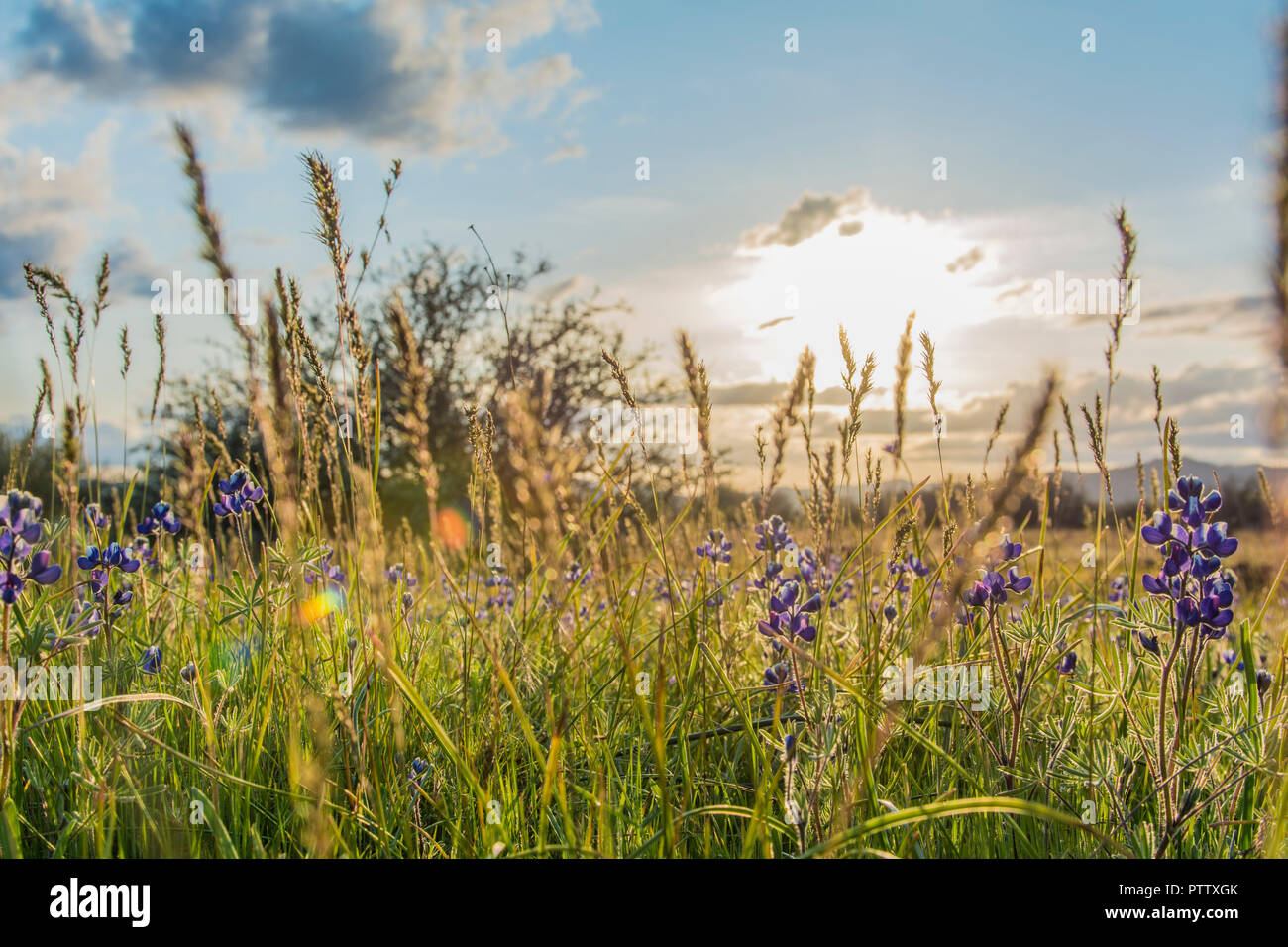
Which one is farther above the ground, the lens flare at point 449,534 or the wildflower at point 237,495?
the wildflower at point 237,495

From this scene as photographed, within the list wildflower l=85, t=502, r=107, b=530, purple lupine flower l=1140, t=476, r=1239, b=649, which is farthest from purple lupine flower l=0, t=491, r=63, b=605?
purple lupine flower l=1140, t=476, r=1239, b=649

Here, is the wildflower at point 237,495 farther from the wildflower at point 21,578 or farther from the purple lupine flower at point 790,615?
the purple lupine flower at point 790,615

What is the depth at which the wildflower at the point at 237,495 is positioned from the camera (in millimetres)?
2521

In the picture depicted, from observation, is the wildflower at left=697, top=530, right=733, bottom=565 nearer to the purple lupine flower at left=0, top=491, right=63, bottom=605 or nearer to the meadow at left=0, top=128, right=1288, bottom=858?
the meadow at left=0, top=128, right=1288, bottom=858

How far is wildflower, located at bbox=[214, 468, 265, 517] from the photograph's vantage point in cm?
252

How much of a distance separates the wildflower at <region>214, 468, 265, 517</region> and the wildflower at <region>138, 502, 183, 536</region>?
504 mm

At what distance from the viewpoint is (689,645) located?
230 centimetres

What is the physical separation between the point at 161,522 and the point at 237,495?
825mm

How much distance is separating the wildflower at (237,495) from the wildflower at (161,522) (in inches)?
19.8

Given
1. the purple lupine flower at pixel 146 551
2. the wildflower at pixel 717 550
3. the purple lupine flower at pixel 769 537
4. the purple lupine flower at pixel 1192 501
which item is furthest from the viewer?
the purple lupine flower at pixel 146 551

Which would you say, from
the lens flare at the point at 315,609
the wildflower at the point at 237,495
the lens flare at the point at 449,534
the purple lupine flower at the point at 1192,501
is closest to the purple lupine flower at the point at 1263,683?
the purple lupine flower at the point at 1192,501
